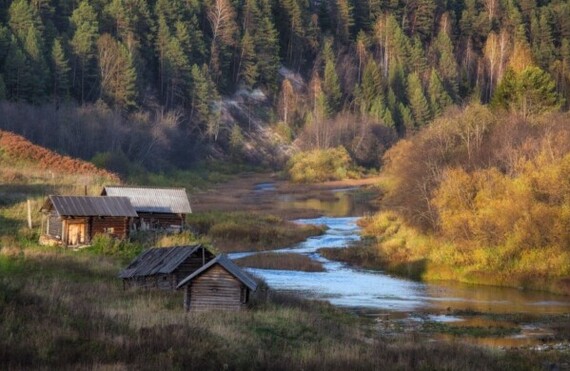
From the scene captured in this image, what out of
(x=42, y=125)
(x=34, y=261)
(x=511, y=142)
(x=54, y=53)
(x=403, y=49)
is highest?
(x=403, y=49)

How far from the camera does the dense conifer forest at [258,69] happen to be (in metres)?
102

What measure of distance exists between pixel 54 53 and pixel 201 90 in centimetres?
2634

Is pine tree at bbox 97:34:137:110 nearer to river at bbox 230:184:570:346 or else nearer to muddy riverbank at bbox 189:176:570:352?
muddy riverbank at bbox 189:176:570:352

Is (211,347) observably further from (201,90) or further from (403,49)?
(403,49)

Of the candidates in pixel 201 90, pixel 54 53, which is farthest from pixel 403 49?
pixel 54 53

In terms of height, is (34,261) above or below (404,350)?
above

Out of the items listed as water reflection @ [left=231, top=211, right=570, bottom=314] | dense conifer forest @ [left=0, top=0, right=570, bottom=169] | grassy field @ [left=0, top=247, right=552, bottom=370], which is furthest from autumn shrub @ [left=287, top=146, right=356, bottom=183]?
grassy field @ [left=0, top=247, right=552, bottom=370]

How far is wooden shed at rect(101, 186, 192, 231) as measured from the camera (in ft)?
189

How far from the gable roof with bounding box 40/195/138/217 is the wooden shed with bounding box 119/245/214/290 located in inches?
409

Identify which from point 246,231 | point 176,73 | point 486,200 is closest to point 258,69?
point 176,73

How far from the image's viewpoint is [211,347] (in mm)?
23969

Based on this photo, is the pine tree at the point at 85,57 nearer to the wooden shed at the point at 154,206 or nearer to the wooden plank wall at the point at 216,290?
the wooden shed at the point at 154,206

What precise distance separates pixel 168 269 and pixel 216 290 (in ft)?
11.7

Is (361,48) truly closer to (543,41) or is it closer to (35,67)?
(543,41)
